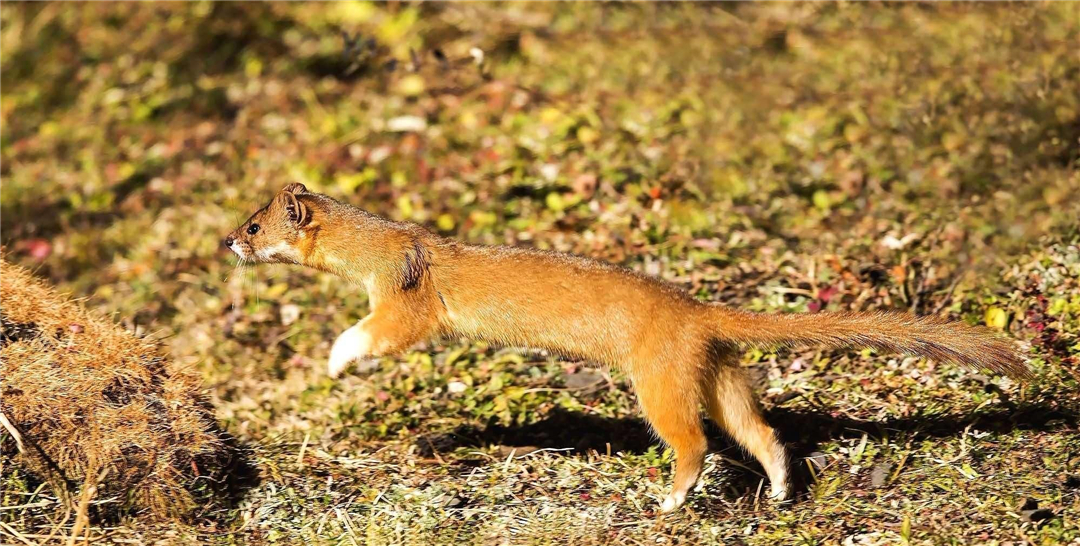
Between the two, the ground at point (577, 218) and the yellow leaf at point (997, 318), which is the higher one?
the yellow leaf at point (997, 318)

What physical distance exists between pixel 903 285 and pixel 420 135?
4778mm

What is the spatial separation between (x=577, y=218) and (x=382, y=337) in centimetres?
321

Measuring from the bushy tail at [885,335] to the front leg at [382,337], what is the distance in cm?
154

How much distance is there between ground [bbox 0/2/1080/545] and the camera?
5504 mm

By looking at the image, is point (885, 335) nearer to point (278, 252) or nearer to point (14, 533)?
point (278, 252)

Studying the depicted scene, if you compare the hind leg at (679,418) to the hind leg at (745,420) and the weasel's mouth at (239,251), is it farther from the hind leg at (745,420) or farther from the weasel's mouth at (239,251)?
the weasel's mouth at (239,251)

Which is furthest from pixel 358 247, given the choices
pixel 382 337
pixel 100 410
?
pixel 100 410

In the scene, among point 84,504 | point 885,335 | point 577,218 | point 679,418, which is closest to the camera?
point 84,504

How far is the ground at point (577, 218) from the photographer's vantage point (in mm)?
5504

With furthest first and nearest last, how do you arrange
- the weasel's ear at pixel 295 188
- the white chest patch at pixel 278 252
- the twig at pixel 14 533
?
the weasel's ear at pixel 295 188, the white chest patch at pixel 278 252, the twig at pixel 14 533

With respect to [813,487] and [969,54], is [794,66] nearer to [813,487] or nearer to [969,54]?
[969,54]

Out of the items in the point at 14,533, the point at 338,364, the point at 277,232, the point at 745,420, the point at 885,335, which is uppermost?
the point at 885,335

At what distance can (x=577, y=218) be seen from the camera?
8.75 m

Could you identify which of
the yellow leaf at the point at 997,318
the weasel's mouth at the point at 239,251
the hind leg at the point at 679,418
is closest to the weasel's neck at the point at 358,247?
the weasel's mouth at the point at 239,251
